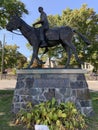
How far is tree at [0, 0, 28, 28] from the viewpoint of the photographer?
1362cm

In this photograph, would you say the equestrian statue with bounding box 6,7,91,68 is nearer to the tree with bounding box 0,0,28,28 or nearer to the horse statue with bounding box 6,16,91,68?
the horse statue with bounding box 6,16,91,68

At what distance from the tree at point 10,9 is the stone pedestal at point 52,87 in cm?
579

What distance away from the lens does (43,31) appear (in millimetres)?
9305

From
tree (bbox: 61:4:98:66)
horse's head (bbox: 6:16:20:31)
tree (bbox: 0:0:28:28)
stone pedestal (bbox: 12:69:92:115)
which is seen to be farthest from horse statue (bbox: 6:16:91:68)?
tree (bbox: 61:4:98:66)

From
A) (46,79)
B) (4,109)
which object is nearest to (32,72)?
(46,79)

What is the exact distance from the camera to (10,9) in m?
13.8

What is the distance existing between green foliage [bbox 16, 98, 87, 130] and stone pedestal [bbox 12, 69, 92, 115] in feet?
3.33

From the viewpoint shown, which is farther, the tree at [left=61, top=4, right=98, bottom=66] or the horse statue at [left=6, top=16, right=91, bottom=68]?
the tree at [left=61, top=4, right=98, bottom=66]

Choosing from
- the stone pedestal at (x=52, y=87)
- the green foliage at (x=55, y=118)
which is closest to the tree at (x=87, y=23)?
the stone pedestal at (x=52, y=87)

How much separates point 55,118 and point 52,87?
188 centimetres

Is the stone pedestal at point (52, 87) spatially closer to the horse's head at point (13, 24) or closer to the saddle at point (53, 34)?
the saddle at point (53, 34)

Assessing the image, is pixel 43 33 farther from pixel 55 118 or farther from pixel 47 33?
pixel 55 118

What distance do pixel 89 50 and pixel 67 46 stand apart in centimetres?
2621

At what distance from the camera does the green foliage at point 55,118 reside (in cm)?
691
